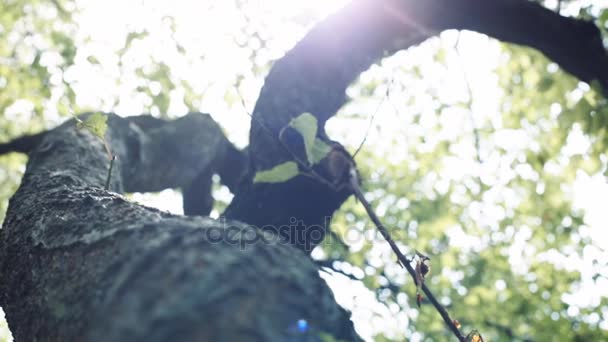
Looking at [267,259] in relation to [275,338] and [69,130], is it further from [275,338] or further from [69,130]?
[69,130]

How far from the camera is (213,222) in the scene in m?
0.98

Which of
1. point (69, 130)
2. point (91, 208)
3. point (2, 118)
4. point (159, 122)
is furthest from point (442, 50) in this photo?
point (2, 118)

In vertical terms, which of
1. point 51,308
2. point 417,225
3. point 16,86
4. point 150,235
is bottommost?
point 417,225

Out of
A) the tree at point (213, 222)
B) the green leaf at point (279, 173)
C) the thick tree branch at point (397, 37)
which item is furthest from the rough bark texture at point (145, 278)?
the thick tree branch at point (397, 37)

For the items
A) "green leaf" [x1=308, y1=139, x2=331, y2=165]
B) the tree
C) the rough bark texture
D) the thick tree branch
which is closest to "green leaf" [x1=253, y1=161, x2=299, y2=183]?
the tree

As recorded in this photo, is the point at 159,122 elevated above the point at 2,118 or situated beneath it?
elevated above

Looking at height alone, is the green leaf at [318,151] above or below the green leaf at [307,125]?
below

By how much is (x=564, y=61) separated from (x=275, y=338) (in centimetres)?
257

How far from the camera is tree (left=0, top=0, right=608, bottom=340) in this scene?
727 millimetres

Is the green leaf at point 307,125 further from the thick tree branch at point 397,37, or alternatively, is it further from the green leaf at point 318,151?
the thick tree branch at point 397,37

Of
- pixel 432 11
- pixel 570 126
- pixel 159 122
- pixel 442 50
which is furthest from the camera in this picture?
pixel 442 50

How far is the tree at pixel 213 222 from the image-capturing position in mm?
727

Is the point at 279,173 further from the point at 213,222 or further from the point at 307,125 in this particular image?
the point at 213,222

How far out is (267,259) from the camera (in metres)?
0.84
